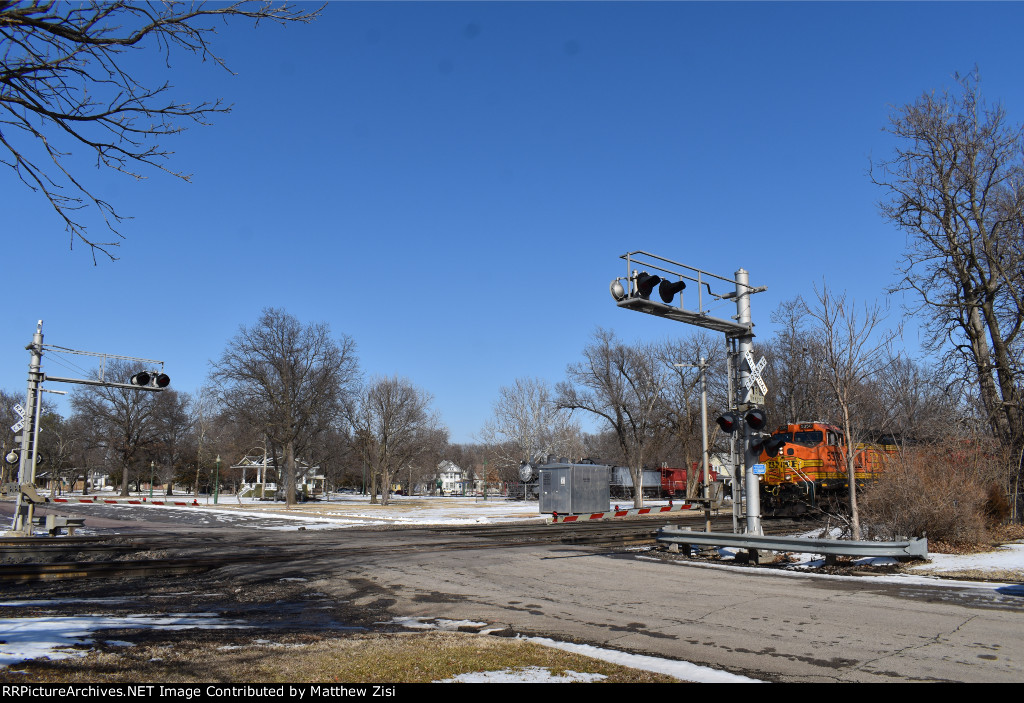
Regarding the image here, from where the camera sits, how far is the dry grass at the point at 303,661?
5266 millimetres

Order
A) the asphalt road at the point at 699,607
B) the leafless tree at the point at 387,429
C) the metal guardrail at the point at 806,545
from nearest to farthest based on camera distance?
the asphalt road at the point at 699,607 → the metal guardrail at the point at 806,545 → the leafless tree at the point at 387,429

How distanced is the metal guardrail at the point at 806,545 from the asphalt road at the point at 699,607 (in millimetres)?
601

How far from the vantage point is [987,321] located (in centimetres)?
2095

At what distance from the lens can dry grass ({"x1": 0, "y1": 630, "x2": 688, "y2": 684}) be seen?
5.27 meters

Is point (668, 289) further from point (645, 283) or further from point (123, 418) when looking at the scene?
point (123, 418)

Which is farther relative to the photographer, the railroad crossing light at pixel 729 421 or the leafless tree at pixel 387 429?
the leafless tree at pixel 387 429

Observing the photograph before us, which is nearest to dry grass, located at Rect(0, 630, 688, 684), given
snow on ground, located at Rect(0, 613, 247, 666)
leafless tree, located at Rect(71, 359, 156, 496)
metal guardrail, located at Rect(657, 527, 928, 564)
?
snow on ground, located at Rect(0, 613, 247, 666)

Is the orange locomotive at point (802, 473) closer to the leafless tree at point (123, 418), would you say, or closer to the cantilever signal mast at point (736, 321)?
the cantilever signal mast at point (736, 321)

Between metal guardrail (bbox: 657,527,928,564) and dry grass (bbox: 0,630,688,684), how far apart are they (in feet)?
25.6

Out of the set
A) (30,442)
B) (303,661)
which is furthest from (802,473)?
(30,442)

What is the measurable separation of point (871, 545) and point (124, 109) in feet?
41.0

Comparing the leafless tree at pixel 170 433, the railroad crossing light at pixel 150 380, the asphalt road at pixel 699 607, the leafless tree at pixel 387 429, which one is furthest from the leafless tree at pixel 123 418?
the asphalt road at pixel 699 607

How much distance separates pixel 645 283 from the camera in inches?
490

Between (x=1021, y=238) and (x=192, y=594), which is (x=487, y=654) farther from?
(x=1021, y=238)
